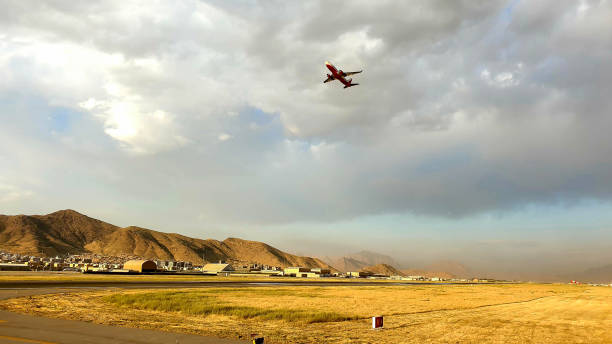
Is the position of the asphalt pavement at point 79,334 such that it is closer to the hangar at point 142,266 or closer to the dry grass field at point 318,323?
the dry grass field at point 318,323

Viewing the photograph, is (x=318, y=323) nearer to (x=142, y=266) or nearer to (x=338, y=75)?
(x=338, y=75)

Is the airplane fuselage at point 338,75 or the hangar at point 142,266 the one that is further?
the hangar at point 142,266

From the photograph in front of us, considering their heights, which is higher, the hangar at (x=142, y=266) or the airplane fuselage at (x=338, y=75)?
the airplane fuselage at (x=338, y=75)

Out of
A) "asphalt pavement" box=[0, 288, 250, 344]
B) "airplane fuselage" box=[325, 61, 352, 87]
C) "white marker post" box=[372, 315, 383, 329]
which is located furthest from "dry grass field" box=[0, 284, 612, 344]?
"airplane fuselage" box=[325, 61, 352, 87]

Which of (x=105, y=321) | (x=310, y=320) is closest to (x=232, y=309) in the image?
(x=310, y=320)

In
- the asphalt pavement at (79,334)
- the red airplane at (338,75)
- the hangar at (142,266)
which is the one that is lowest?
the hangar at (142,266)

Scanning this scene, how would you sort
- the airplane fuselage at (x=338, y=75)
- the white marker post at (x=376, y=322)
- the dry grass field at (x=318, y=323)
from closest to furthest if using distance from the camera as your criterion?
the dry grass field at (x=318, y=323) → the white marker post at (x=376, y=322) → the airplane fuselage at (x=338, y=75)

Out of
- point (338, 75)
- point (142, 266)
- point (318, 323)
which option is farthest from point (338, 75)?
point (142, 266)

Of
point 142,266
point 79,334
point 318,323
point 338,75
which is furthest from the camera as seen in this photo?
point 142,266

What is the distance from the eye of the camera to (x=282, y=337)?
21.0 meters

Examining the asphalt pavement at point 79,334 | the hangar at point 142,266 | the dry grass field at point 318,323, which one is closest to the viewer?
the asphalt pavement at point 79,334

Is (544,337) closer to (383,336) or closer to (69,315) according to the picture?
(383,336)

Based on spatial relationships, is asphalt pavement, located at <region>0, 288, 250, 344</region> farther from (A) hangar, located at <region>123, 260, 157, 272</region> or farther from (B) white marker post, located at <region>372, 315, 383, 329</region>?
(A) hangar, located at <region>123, 260, 157, 272</region>

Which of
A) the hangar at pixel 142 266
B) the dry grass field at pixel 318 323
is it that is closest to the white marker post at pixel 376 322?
the dry grass field at pixel 318 323
